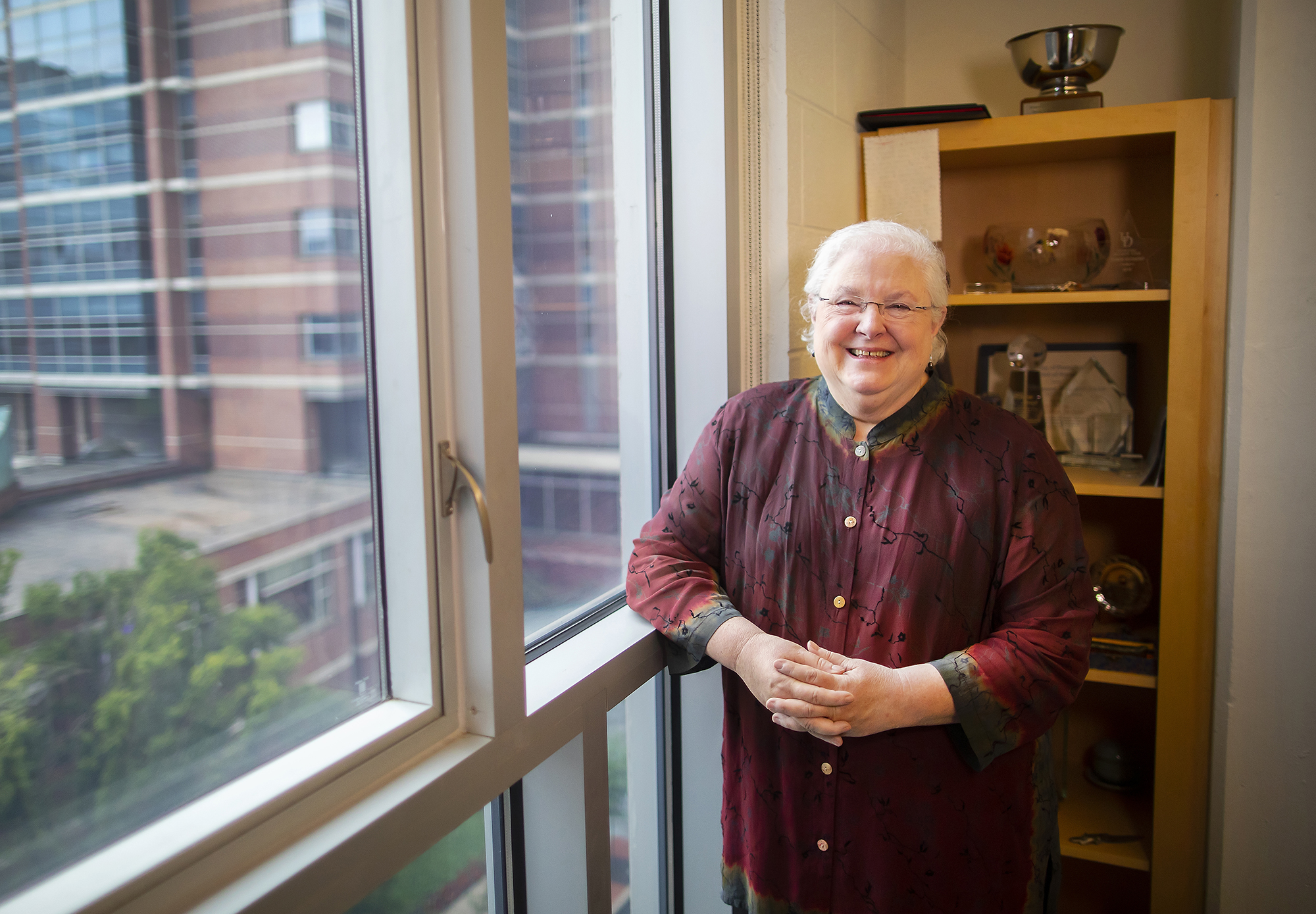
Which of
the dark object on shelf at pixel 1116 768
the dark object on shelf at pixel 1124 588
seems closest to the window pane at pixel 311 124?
the dark object on shelf at pixel 1124 588

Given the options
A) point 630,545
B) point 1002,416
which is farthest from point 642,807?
point 1002,416

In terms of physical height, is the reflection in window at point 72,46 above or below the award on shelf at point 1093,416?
above

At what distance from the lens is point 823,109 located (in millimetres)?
1871

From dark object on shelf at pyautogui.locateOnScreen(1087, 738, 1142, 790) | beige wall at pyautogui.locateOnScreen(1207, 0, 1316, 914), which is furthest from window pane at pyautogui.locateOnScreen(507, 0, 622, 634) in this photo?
dark object on shelf at pyautogui.locateOnScreen(1087, 738, 1142, 790)

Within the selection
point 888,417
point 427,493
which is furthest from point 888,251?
point 427,493

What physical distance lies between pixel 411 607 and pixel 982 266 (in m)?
1.92

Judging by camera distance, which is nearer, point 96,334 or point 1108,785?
point 96,334

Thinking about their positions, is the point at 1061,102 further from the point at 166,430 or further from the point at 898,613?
the point at 166,430

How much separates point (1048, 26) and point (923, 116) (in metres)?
0.59

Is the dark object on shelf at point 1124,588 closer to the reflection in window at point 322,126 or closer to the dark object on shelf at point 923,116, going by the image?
the dark object on shelf at point 923,116

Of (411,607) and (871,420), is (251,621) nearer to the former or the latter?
(411,607)

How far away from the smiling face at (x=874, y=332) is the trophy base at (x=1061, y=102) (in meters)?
1.02

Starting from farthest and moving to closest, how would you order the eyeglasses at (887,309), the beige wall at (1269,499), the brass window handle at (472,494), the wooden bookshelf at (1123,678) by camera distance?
the wooden bookshelf at (1123,678), the beige wall at (1269,499), the eyeglasses at (887,309), the brass window handle at (472,494)

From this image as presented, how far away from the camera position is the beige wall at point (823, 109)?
5.73 ft
